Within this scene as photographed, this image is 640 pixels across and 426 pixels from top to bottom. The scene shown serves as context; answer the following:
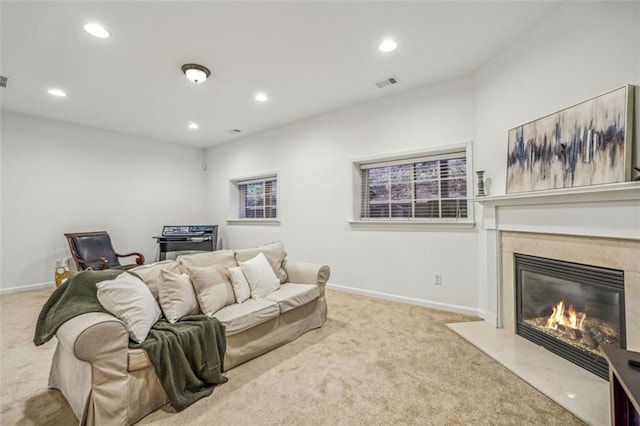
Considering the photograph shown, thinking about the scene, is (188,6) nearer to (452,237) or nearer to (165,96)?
(165,96)

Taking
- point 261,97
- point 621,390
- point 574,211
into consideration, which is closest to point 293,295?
point 621,390

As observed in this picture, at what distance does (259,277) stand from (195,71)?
7.31 ft

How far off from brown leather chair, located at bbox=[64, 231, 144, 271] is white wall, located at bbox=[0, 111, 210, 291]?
0.55m

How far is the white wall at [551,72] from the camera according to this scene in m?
1.84

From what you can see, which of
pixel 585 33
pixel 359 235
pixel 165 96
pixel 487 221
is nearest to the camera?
pixel 585 33

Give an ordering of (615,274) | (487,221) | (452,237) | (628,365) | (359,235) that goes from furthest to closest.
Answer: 1. (359,235)
2. (452,237)
3. (487,221)
4. (615,274)
5. (628,365)

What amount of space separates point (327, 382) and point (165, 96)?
12.7 feet

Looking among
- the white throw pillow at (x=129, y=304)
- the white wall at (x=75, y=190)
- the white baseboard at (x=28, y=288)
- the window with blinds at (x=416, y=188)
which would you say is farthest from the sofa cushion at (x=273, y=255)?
the white baseboard at (x=28, y=288)

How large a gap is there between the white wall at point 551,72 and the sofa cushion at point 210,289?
259 cm

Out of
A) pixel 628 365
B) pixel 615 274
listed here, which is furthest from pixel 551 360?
pixel 628 365

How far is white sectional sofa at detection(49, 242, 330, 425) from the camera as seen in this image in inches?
58.1

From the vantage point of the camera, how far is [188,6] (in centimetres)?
214

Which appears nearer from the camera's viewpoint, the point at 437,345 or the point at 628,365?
the point at 628,365

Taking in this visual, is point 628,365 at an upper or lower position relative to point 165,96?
lower
